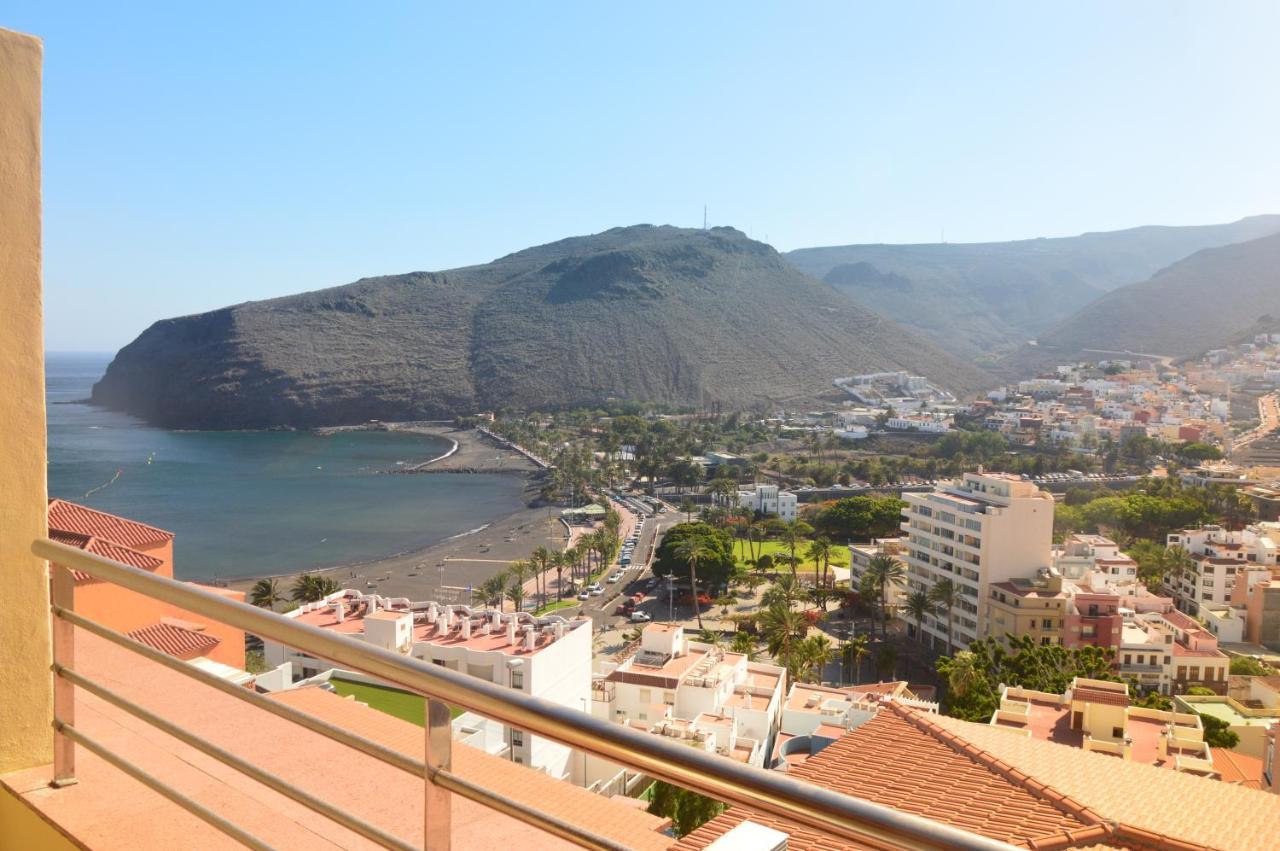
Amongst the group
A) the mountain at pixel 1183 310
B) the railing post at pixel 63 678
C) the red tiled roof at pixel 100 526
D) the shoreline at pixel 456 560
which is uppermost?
the mountain at pixel 1183 310

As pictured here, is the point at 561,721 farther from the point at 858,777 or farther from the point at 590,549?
the point at 590,549

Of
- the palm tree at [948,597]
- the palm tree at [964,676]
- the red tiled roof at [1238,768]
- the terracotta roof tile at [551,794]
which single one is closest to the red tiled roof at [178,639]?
the terracotta roof tile at [551,794]

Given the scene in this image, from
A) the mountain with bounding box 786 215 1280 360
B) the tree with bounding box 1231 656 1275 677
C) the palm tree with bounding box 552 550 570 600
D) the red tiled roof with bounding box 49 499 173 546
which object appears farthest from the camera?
the mountain with bounding box 786 215 1280 360

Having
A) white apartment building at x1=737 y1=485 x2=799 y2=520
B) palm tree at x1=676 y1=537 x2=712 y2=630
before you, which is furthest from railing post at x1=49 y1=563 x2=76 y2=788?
white apartment building at x1=737 y1=485 x2=799 y2=520

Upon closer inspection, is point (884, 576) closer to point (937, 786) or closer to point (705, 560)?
point (705, 560)

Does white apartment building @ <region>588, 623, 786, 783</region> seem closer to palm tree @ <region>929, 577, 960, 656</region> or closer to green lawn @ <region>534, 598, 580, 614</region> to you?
palm tree @ <region>929, 577, 960, 656</region>

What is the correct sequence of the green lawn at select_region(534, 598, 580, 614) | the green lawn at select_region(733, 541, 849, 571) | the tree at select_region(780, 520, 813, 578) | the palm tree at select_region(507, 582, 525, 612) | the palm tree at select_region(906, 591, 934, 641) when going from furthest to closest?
1. the tree at select_region(780, 520, 813, 578)
2. the green lawn at select_region(733, 541, 849, 571)
3. the green lawn at select_region(534, 598, 580, 614)
4. the palm tree at select_region(507, 582, 525, 612)
5. the palm tree at select_region(906, 591, 934, 641)

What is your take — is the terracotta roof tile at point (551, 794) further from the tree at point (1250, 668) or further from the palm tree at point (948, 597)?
the tree at point (1250, 668)
